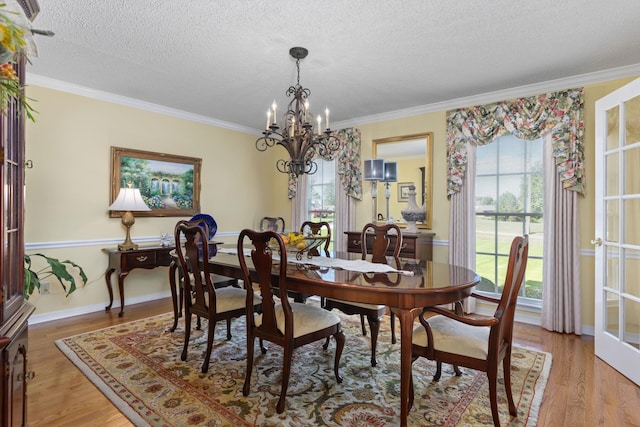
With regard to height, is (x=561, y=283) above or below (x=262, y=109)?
below

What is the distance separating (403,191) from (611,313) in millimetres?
2386

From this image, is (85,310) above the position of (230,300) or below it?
below

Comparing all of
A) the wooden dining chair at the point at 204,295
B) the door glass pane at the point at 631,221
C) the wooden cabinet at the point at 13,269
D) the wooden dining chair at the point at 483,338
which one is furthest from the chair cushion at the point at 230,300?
the door glass pane at the point at 631,221

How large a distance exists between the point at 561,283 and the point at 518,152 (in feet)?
4.68

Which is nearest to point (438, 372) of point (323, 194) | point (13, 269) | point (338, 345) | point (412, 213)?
point (338, 345)

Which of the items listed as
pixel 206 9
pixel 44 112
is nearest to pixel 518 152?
pixel 206 9

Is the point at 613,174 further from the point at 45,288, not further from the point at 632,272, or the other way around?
the point at 45,288

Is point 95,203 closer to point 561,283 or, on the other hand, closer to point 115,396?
point 115,396

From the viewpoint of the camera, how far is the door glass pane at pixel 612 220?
266cm

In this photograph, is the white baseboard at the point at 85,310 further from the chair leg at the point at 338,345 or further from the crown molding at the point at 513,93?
the crown molding at the point at 513,93

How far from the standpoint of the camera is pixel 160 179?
4398 millimetres

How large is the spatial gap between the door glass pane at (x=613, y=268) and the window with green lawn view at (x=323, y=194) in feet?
10.7

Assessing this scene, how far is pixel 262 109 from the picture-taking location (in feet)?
14.6

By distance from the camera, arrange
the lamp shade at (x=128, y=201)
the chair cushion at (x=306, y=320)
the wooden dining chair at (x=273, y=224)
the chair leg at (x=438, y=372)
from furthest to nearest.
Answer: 1. the wooden dining chair at (x=273, y=224)
2. the lamp shade at (x=128, y=201)
3. the chair leg at (x=438, y=372)
4. the chair cushion at (x=306, y=320)
